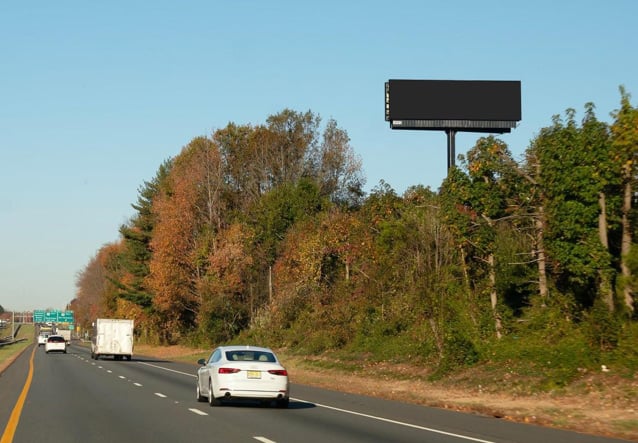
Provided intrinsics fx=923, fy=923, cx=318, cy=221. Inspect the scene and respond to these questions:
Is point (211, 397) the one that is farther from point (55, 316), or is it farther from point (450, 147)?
point (55, 316)

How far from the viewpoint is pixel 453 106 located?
5297 cm

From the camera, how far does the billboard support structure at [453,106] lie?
173 feet

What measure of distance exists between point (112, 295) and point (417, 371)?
96.0m

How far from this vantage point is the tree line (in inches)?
1069

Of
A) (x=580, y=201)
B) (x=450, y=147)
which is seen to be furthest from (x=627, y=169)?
(x=450, y=147)

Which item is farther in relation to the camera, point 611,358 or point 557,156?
point 557,156

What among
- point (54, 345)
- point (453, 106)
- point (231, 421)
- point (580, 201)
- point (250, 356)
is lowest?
point (231, 421)

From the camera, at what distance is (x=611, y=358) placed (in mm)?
24266

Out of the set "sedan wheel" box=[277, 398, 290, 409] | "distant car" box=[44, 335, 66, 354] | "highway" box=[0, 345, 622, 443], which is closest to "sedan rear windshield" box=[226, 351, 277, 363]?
"sedan wheel" box=[277, 398, 290, 409]

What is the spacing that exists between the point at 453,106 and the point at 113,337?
88.3 feet

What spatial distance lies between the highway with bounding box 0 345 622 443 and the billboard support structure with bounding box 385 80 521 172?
1106 inches

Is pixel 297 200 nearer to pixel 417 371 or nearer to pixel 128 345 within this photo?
pixel 128 345

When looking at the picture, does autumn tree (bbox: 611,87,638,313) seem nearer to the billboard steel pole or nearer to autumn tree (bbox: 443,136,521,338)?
autumn tree (bbox: 443,136,521,338)

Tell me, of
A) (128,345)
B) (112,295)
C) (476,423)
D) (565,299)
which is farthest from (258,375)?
(112,295)
